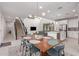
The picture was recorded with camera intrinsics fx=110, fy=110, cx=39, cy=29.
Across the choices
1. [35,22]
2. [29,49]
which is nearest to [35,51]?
[29,49]

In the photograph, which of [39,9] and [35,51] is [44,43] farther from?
[39,9]

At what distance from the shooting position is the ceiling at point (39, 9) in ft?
5.92

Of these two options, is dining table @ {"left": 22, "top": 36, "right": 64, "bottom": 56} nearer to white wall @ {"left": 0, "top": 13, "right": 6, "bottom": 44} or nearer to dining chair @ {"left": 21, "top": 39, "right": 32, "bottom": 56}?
dining chair @ {"left": 21, "top": 39, "right": 32, "bottom": 56}

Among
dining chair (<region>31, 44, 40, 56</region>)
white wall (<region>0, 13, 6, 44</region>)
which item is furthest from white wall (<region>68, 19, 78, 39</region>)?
white wall (<region>0, 13, 6, 44</region>)

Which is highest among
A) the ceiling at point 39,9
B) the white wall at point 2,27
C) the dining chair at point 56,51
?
the ceiling at point 39,9

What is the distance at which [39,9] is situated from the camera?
1837 millimetres

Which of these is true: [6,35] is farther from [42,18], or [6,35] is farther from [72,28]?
[72,28]

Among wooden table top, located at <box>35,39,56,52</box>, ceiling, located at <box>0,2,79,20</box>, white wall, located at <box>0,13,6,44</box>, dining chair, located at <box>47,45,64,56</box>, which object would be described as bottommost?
dining chair, located at <box>47,45,64,56</box>

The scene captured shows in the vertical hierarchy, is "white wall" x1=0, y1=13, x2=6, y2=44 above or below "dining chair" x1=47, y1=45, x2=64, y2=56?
above

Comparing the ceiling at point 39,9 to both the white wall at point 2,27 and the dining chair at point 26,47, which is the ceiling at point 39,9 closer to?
the white wall at point 2,27

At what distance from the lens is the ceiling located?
1.80m

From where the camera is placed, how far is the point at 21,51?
6.05ft

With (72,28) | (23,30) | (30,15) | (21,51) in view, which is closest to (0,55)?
(21,51)

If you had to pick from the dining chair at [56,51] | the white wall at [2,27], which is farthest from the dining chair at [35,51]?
the white wall at [2,27]
